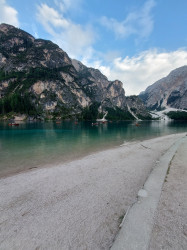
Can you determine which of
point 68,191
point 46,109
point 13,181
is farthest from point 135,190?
point 46,109

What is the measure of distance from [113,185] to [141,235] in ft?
15.7

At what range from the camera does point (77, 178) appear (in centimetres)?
1108

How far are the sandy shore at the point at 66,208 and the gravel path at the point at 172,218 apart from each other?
63.3 inches

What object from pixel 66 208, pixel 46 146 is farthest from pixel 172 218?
pixel 46 146

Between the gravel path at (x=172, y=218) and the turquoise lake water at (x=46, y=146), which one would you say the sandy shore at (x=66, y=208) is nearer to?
the gravel path at (x=172, y=218)

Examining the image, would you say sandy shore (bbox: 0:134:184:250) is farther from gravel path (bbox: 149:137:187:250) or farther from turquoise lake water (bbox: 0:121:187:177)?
turquoise lake water (bbox: 0:121:187:177)

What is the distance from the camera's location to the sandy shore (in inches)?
195

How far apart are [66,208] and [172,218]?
5470 millimetres

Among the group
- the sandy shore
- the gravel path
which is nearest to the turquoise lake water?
the sandy shore

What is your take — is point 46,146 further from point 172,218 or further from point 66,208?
point 172,218

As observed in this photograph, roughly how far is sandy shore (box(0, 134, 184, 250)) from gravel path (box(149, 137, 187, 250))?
1.61 metres

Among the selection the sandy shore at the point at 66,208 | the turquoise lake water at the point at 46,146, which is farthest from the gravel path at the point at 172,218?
the turquoise lake water at the point at 46,146

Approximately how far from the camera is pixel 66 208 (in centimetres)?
700

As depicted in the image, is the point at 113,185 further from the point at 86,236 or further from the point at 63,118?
the point at 63,118
